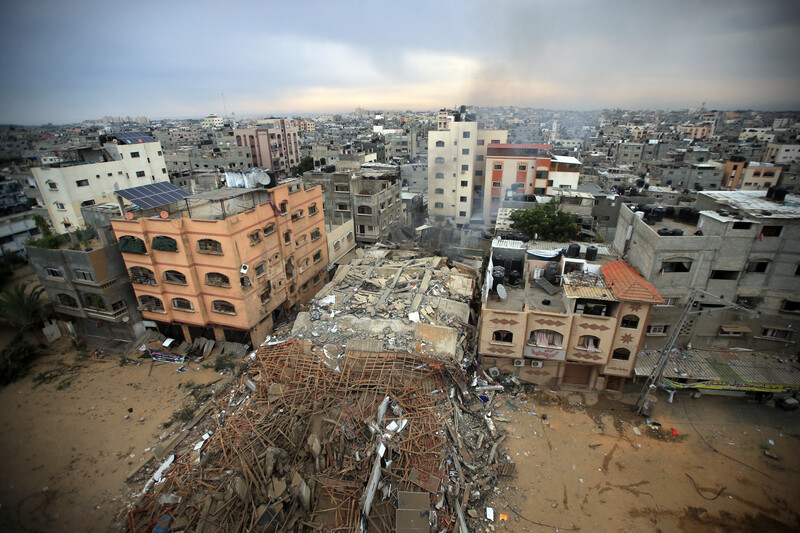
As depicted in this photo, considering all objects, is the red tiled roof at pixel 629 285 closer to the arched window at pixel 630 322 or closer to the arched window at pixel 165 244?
the arched window at pixel 630 322

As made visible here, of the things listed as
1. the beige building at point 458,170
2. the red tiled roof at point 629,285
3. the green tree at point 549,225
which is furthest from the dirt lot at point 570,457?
the beige building at point 458,170

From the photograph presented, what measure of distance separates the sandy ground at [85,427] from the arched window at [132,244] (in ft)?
20.7

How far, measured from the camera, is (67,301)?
2033 cm

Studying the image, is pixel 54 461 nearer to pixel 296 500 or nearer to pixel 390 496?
pixel 296 500

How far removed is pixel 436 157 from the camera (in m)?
40.5

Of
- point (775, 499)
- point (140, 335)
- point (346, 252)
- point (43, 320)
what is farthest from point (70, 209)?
point (775, 499)

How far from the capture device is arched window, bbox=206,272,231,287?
18.8 m

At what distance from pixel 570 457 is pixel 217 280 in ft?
59.5

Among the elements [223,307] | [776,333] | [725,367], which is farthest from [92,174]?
[776,333]

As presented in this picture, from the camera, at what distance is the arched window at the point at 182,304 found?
1982 centimetres

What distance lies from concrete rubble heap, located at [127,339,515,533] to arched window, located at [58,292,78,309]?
433 inches

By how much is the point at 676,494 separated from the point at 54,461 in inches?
924

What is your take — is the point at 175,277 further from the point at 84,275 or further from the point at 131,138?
the point at 131,138

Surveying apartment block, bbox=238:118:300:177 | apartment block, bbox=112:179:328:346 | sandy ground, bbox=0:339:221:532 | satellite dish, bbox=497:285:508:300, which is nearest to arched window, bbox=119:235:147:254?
apartment block, bbox=112:179:328:346
